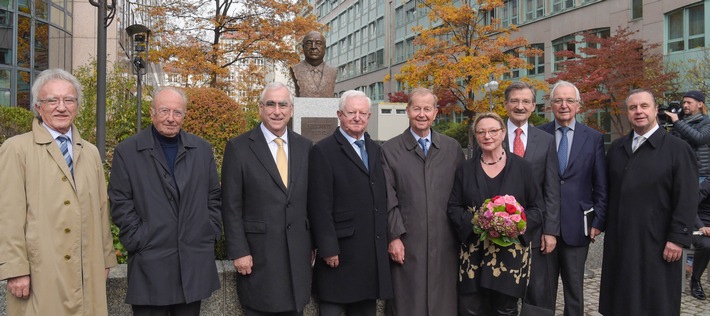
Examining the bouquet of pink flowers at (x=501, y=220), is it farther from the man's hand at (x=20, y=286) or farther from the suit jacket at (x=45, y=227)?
the man's hand at (x=20, y=286)

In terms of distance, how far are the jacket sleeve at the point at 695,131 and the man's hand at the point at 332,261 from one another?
4.27 m

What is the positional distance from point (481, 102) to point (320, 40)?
55.9 feet

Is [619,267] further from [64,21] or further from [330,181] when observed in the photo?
[64,21]

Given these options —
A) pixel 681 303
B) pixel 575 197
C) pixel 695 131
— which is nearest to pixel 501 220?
pixel 575 197

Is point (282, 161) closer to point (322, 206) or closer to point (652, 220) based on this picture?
point (322, 206)

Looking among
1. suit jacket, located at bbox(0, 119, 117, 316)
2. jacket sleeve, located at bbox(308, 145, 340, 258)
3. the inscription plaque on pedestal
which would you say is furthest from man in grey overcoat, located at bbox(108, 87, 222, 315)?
the inscription plaque on pedestal

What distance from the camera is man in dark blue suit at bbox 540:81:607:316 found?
4.45 meters

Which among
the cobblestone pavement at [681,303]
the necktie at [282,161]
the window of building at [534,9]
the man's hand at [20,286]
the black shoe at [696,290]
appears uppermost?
the window of building at [534,9]

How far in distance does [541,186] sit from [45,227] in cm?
350

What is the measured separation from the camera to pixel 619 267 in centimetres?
436

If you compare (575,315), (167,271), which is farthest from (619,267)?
(167,271)

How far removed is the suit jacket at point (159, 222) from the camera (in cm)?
344

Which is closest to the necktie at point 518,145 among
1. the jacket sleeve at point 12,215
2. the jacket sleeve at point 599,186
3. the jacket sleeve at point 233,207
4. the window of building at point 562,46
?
the jacket sleeve at point 599,186

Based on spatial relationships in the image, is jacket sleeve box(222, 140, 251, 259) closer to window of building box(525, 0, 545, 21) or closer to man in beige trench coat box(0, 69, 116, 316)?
man in beige trench coat box(0, 69, 116, 316)
